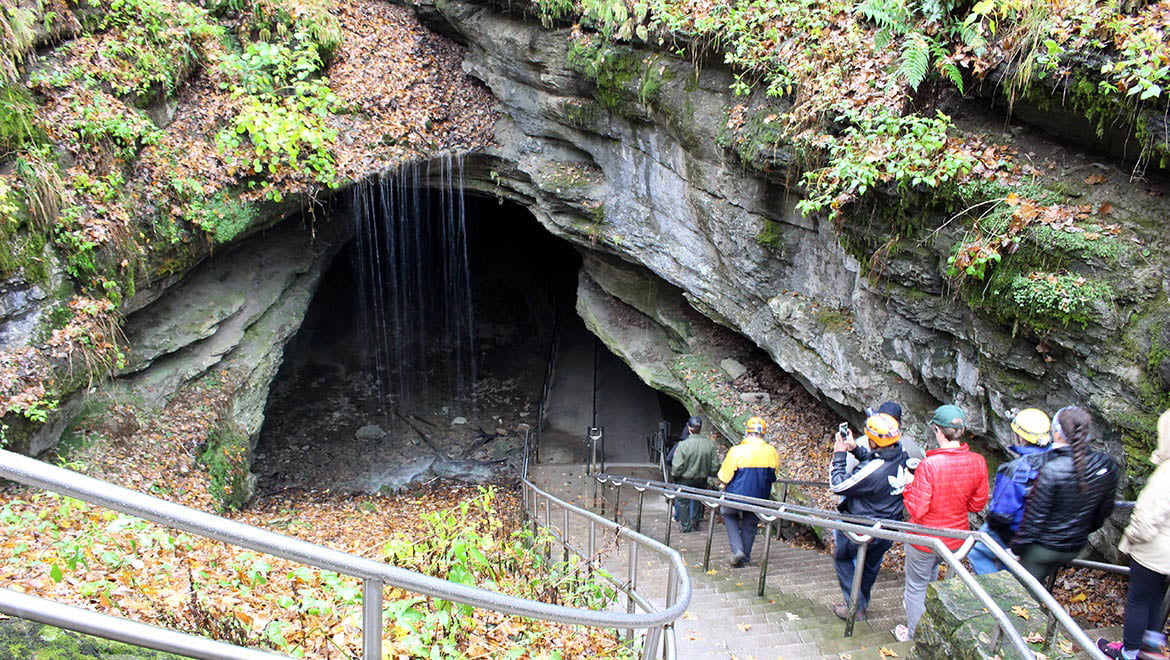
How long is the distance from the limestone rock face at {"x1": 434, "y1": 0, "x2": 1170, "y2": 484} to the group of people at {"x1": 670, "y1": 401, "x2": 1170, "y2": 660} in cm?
184

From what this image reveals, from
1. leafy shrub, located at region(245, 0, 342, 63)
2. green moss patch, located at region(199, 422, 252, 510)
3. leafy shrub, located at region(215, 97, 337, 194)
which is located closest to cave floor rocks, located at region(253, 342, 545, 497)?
green moss patch, located at region(199, 422, 252, 510)

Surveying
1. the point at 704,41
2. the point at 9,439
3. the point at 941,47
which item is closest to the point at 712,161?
the point at 704,41

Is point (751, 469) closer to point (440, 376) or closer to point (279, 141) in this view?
point (279, 141)

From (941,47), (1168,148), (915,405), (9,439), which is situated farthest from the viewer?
(915,405)

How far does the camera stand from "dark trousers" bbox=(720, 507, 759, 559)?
6448 mm

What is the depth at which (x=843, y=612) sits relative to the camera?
502cm

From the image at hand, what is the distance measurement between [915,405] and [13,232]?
34.8 feet

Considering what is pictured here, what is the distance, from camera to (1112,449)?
17.2ft

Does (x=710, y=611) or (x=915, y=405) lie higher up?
(x=915, y=405)

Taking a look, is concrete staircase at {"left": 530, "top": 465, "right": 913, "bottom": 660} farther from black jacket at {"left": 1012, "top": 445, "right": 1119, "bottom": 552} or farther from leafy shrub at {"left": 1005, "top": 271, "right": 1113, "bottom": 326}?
leafy shrub at {"left": 1005, "top": 271, "right": 1113, "bottom": 326}

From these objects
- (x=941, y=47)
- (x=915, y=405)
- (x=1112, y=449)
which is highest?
(x=941, y=47)

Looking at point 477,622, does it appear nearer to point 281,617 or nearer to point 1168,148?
point 281,617

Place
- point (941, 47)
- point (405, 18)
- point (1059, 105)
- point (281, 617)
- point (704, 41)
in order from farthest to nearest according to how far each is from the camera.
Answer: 1. point (405, 18)
2. point (704, 41)
3. point (941, 47)
4. point (1059, 105)
5. point (281, 617)

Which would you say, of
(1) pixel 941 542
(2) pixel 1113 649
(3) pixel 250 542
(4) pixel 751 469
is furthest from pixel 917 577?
(3) pixel 250 542
